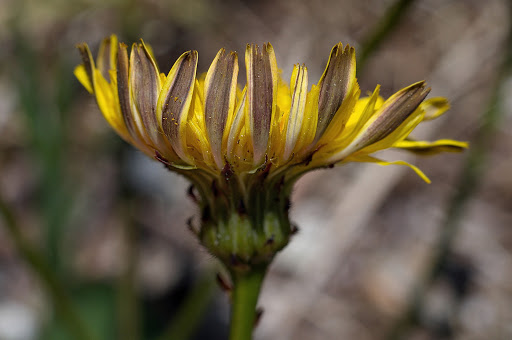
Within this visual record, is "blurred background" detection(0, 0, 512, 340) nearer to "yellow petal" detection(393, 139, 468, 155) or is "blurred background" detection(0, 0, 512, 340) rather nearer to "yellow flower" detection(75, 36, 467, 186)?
"yellow petal" detection(393, 139, 468, 155)

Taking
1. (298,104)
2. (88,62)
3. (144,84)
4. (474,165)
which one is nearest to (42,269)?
(88,62)

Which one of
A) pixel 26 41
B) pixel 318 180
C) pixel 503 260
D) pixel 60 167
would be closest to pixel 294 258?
pixel 318 180

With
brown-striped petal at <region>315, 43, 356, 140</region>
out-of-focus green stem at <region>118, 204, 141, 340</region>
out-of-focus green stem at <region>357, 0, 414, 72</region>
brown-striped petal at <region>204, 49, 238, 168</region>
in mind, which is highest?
out-of-focus green stem at <region>357, 0, 414, 72</region>

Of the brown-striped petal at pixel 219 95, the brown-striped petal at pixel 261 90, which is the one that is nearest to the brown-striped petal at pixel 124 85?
the brown-striped petal at pixel 219 95

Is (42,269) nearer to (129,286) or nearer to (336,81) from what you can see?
(129,286)

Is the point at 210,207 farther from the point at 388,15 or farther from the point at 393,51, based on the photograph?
the point at 393,51

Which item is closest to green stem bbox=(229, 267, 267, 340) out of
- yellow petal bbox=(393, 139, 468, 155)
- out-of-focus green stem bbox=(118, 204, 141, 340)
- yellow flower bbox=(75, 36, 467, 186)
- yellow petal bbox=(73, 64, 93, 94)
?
yellow flower bbox=(75, 36, 467, 186)
